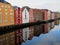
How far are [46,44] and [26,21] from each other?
762 millimetres

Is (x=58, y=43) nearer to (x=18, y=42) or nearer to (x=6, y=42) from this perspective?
(x=18, y=42)

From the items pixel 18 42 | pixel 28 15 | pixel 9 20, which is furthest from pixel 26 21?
pixel 18 42

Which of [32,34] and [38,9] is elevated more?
[38,9]

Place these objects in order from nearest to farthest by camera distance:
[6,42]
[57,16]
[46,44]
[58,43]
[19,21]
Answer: [6,42] < [46,44] < [58,43] < [19,21] < [57,16]

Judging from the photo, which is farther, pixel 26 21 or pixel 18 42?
pixel 26 21

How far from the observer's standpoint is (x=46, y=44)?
174 centimetres

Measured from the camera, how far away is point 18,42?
1.75 m

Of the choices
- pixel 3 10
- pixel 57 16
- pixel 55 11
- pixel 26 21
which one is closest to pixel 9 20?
pixel 3 10

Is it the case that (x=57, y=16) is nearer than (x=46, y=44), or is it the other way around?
(x=46, y=44)

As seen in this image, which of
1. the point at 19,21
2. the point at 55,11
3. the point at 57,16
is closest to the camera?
the point at 19,21

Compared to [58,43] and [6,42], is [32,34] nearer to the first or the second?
[58,43]

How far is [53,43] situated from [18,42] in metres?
0.40

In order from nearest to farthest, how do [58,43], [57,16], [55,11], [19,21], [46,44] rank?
[46,44]
[58,43]
[19,21]
[55,11]
[57,16]

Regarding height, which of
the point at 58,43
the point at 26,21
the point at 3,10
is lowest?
the point at 58,43
